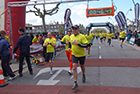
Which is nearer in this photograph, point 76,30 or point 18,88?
point 76,30

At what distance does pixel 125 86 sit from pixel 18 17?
297 inches

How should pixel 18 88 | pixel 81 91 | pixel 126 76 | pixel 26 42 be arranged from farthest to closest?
pixel 26 42
pixel 126 76
pixel 18 88
pixel 81 91

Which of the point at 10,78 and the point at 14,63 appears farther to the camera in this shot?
the point at 14,63

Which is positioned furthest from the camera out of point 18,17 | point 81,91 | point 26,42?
point 18,17

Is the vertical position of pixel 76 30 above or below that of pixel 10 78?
above

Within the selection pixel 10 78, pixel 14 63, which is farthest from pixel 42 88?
pixel 14 63

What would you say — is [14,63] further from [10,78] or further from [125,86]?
[125,86]

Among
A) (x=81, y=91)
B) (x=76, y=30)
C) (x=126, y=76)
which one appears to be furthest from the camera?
(x=126, y=76)

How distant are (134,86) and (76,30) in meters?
2.54

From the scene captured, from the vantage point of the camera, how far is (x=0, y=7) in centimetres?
879

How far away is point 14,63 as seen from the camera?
9.24 metres

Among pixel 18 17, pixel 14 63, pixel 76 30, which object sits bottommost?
pixel 14 63

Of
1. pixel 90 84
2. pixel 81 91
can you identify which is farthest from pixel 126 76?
pixel 81 91

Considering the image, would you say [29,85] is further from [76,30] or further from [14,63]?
[14,63]
